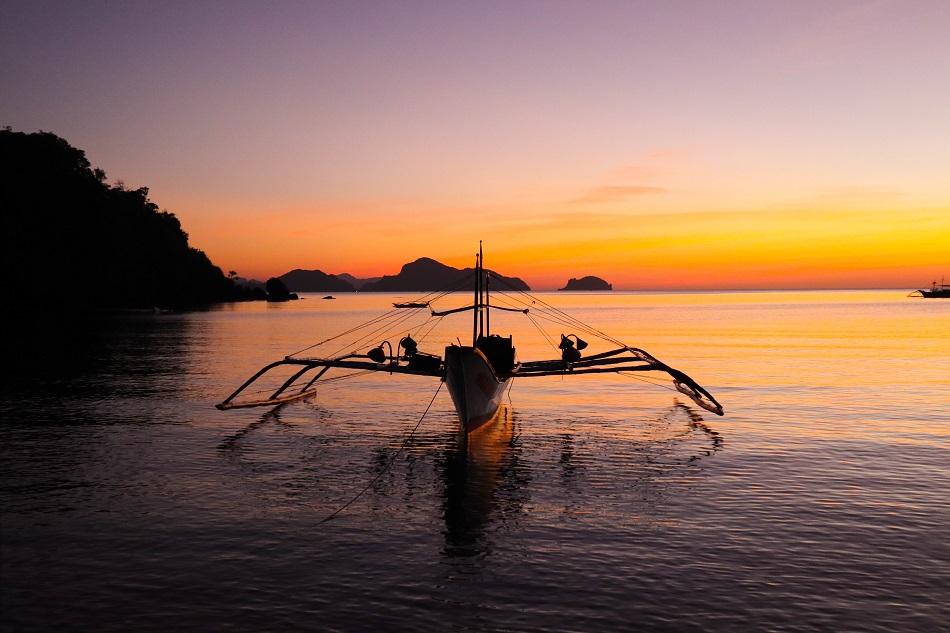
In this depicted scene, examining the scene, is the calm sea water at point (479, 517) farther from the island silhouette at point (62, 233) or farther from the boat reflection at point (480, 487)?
the island silhouette at point (62, 233)

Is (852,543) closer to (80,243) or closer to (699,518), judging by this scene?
(699,518)

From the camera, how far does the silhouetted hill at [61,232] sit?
114 metres

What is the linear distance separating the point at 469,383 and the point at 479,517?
961cm

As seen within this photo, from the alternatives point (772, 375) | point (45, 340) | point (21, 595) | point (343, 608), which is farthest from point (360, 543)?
point (45, 340)

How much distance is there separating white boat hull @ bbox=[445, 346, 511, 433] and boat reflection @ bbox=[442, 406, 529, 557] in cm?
89

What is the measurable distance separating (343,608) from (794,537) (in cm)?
982

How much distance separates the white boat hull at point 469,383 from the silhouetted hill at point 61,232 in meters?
113

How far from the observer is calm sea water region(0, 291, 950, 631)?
37.9ft

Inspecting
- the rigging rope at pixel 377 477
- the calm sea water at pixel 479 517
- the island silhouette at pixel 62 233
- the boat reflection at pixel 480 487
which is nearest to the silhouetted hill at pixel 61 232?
the island silhouette at pixel 62 233

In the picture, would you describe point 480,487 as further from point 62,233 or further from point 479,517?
point 62,233

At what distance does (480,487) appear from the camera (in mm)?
19656

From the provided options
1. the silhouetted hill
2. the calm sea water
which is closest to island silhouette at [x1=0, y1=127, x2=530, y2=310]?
the silhouetted hill

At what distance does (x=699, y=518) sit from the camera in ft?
53.9

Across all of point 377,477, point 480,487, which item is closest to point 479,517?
point 480,487
